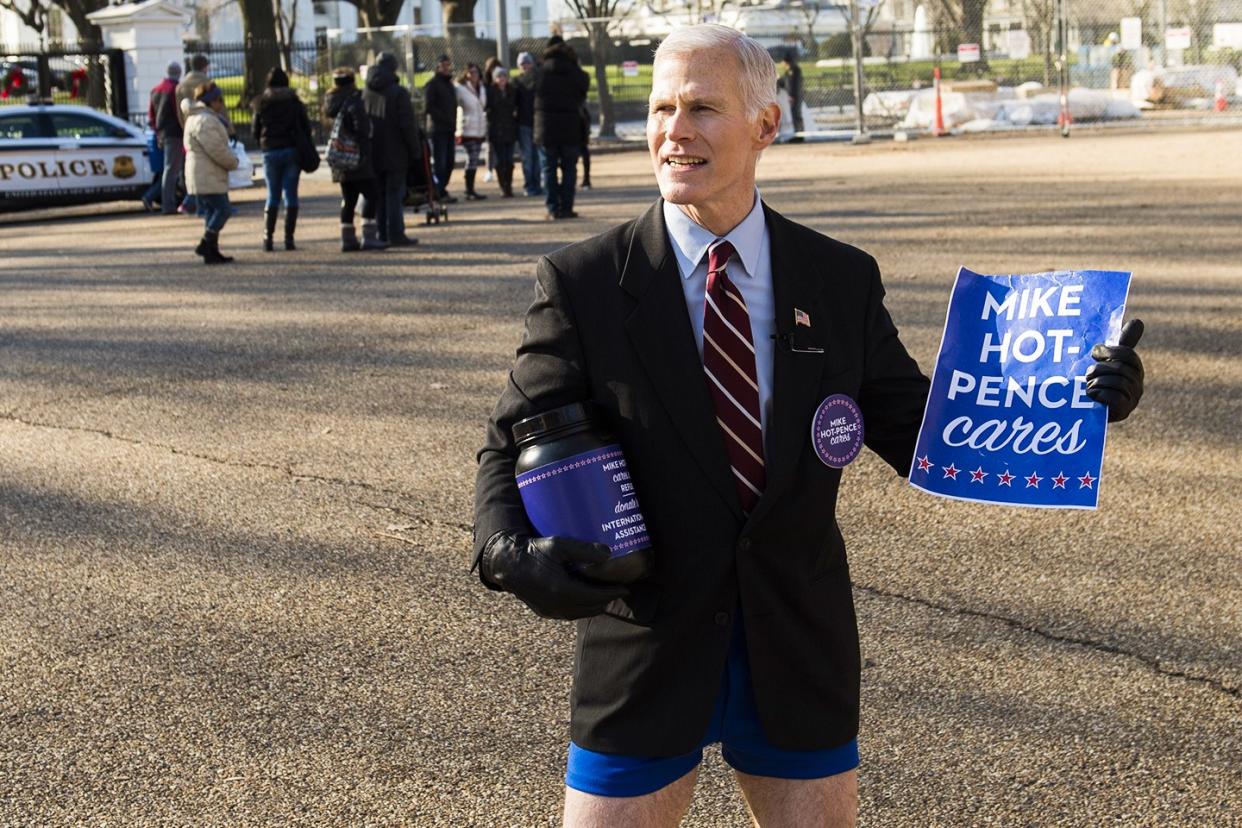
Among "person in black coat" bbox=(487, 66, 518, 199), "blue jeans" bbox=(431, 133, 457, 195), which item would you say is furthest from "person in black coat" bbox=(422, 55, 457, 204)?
"person in black coat" bbox=(487, 66, 518, 199)

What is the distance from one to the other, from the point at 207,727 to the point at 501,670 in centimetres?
88

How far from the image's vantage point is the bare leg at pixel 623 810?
2.46 metres

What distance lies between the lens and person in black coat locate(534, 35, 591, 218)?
653 inches

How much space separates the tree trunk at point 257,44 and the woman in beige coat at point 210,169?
17699mm

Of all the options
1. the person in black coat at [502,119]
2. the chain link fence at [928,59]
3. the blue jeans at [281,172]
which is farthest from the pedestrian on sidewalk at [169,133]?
the chain link fence at [928,59]

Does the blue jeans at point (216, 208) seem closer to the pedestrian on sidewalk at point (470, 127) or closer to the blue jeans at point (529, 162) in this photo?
the pedestrian on sidewalk at point (470, 127)

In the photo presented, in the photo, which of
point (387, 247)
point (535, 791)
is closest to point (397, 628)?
point (535, 791)

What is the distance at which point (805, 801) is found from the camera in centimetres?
254

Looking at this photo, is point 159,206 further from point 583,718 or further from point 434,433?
point 583,718

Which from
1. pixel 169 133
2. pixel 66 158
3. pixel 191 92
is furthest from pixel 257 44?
pixel 191 92

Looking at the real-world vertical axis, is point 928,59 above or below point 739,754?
above

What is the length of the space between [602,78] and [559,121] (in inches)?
637

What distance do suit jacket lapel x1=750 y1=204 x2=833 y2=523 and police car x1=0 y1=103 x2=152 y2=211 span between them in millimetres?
19682

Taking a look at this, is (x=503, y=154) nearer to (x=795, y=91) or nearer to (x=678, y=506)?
(x=795, y=91)
